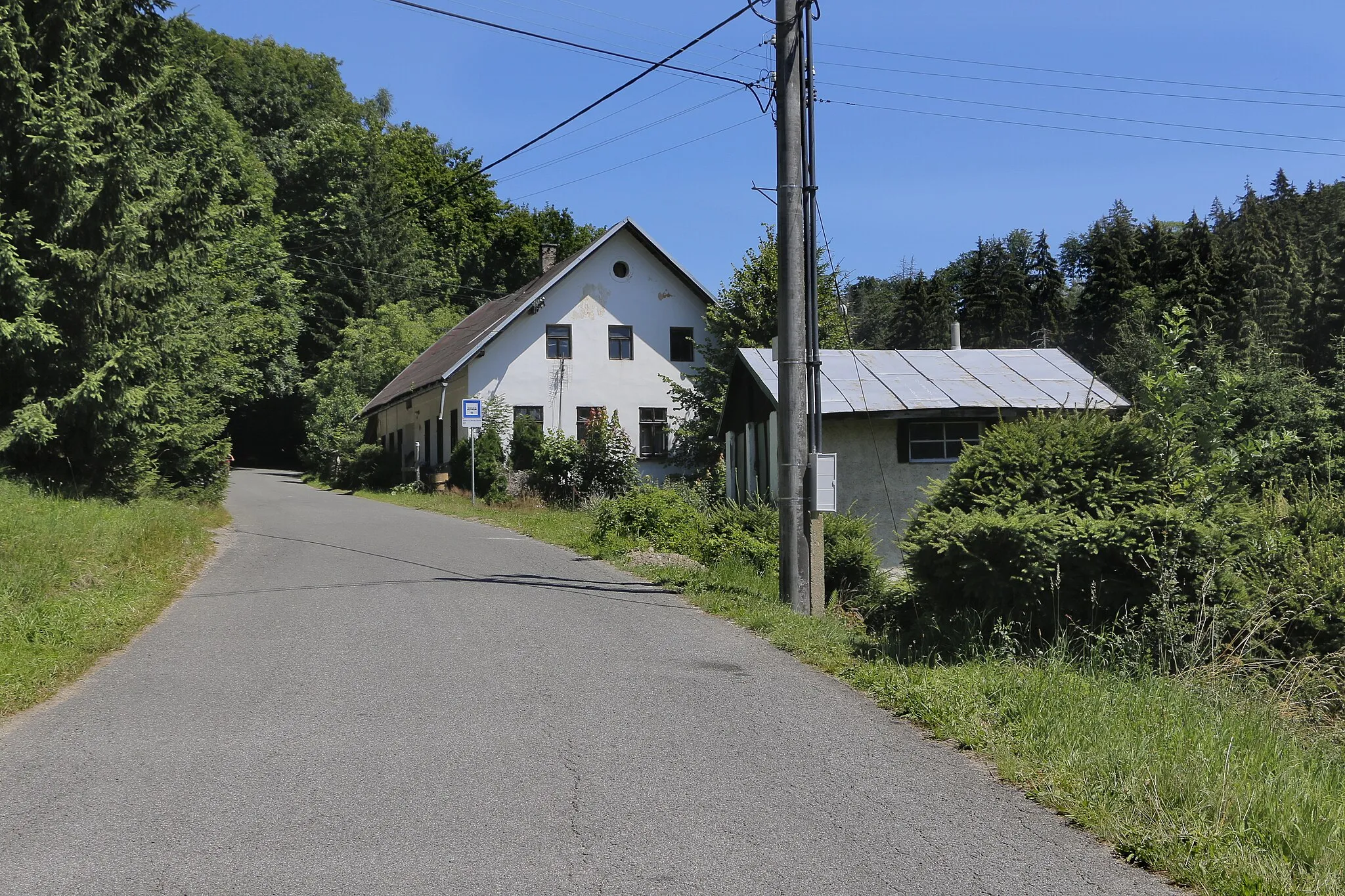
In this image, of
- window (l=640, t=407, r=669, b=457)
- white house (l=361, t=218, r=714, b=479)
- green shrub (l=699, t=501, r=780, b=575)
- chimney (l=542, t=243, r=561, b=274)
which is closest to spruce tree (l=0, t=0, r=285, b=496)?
green shrub (l=699, t=501, r=780, b=575)

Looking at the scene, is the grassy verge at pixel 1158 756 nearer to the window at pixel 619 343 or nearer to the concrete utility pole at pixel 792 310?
the concrete utility pole at pixel 792 310

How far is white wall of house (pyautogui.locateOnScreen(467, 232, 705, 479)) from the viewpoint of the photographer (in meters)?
34.7

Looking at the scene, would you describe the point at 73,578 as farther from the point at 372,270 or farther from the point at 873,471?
the point at 372,270

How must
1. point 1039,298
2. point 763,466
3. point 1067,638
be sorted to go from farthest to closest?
1. point 1039,298
2. point 763,466
3. point 1067,638

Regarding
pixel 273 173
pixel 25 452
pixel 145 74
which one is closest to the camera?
pixel 25 452

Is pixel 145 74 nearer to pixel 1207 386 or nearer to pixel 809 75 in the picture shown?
pixel 809 75

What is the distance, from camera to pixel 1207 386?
956 cm

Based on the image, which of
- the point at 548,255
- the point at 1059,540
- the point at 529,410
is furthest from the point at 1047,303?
the point at 1059,540

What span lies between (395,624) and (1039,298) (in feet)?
220

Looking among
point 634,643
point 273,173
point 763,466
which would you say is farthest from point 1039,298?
point 634,643

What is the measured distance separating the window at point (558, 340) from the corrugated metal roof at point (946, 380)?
14688mm

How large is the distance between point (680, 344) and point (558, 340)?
4234 millimetres

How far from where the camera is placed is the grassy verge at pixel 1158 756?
4070mm

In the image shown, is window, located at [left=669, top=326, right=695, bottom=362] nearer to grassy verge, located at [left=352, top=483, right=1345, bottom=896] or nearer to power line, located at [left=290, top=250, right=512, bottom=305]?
power line, located at [left=290, top=250, right=512, bottom=305]
